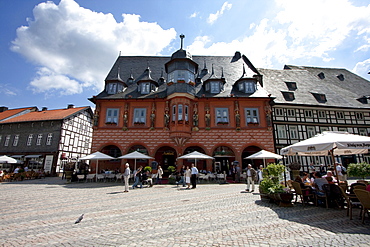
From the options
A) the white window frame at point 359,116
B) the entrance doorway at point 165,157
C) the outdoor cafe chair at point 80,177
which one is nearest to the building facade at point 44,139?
the outdoor cafe chair at point 80,177

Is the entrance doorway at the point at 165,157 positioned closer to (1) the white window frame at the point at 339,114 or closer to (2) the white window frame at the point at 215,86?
(2) the white window frame at the point at 215,86

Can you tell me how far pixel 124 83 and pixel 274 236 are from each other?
22837 millimetres

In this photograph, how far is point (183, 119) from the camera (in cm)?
2098

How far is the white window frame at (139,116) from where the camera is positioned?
2208 centimetres

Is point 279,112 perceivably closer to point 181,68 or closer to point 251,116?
point 251,116

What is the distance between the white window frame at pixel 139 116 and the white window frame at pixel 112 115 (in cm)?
205

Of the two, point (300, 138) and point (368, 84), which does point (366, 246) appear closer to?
point (300, 138)

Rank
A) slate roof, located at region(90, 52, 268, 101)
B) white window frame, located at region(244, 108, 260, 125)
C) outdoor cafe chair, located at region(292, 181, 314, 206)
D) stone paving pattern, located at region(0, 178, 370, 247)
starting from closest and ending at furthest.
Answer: stone paving pattern, located at region(0, 178, 370, 247)
outdoor cafe chair, located at region(292, 181, 314, 206)
white window frame, located at region(244, 108, 260, 125)
slate roof, located at region(90, 52, 268, 101)

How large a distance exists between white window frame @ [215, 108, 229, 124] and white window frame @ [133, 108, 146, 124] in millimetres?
7850

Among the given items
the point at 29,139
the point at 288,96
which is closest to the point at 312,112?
the point at 288,96

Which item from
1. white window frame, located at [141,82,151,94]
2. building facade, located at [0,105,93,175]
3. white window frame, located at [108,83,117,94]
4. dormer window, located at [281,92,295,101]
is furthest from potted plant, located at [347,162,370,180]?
building facade, located at [0,105,93,175]

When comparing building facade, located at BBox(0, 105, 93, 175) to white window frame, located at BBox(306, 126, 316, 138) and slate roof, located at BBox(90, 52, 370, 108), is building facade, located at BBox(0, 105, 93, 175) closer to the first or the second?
slate roof, located at BBox(90, 52, 370, 108)

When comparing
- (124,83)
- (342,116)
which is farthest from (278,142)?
(124,83)

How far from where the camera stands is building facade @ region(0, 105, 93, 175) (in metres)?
27.8
